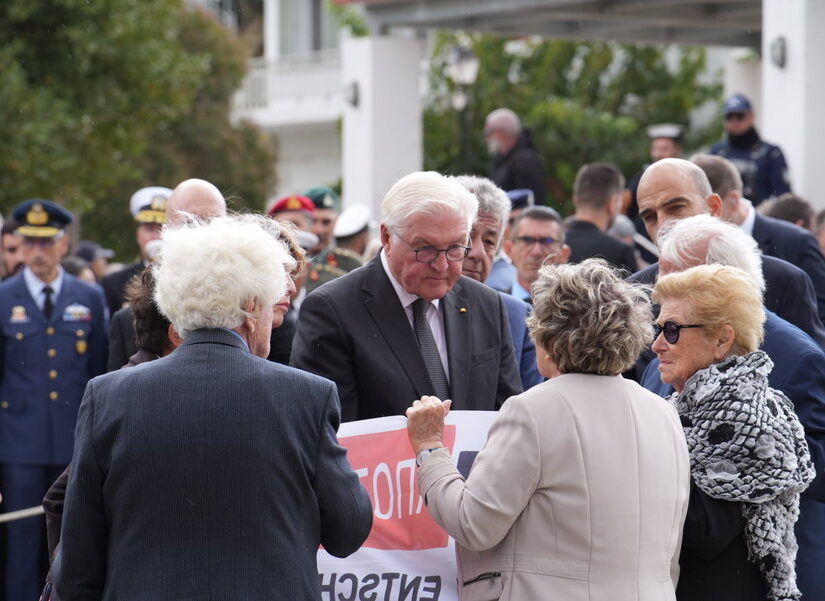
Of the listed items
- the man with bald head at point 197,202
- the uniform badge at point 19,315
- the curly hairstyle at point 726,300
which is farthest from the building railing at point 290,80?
the curly hairstyle at point 726,300

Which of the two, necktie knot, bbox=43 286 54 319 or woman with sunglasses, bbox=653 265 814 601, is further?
necktie knot, bbox=43 286 54 319

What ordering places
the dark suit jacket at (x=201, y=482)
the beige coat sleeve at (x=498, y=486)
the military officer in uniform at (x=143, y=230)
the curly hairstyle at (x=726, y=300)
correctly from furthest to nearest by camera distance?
the military officer in uniform at (x=143, y=230)
the curly hairstyle at (x=726, y=300)
the beige coat sleeve at (x=498, y=486)
the dark suit jacket at (x=201, y=482)

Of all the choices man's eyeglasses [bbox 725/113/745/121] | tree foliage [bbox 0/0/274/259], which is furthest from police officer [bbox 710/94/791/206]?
tree foliage [bbox 0/0/274/259]

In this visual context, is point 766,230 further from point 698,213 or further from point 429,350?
point 429,350

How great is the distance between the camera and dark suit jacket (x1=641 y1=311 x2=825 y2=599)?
16.0 ft

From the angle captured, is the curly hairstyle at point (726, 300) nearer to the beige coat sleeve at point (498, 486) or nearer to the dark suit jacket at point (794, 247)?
the beige coat sleeve at point (498, 486)

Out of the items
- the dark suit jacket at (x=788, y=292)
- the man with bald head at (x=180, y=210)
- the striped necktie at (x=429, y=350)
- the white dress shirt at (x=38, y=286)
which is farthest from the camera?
the white dress shirt at (x=38, y=286)

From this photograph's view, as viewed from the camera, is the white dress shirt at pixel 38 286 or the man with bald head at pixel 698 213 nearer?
the man with bald head at pixel 698 213

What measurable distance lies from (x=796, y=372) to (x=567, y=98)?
22.1 m

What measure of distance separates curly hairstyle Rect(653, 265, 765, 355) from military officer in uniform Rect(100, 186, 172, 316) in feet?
14.4

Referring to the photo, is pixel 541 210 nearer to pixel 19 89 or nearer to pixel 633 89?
pixel 19 89

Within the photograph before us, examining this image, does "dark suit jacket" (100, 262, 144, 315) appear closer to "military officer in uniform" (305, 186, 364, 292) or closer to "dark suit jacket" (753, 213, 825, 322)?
"military officer in uniform" (305, 186, 364, 292)

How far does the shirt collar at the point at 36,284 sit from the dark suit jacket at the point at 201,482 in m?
5.30

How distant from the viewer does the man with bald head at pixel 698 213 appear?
618 centimetres
